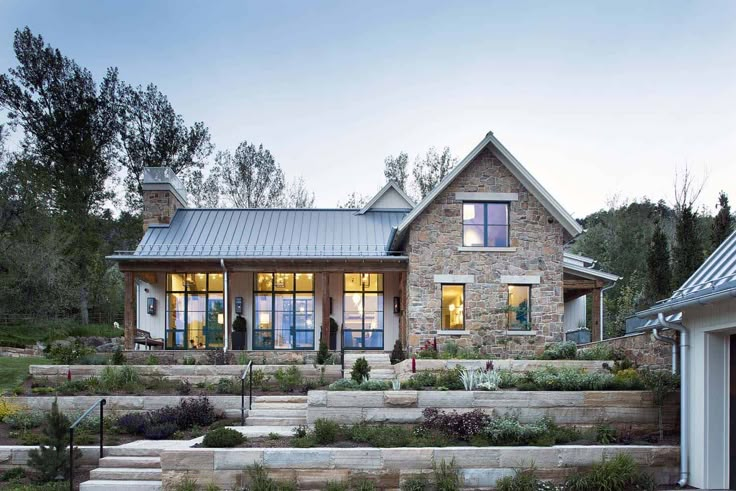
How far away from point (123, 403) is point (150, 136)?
2684cm

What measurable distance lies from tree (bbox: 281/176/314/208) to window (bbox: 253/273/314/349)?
675 inches

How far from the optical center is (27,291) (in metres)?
28.0

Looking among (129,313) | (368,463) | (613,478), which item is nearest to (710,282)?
(613,478)

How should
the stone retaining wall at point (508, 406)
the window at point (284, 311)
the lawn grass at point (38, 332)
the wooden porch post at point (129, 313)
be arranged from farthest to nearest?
the lawn grass at point (38, 332) → the window at point (284, 311) → the wooden porch post at point (129, 313) → the stone retaining wall at point (508, 406)

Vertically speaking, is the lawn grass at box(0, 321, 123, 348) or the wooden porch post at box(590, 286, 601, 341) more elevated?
the wooden porch post at box(590, 286, 601, 341)

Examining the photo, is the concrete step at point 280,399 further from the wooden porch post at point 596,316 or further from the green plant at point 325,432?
the wooden porch post at point 596,316

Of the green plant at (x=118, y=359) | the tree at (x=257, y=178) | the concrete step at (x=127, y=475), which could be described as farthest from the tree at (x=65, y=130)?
the concrete step at (x=127, y=475)

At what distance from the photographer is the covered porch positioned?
2159 cm

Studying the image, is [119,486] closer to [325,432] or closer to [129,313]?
[325,432]

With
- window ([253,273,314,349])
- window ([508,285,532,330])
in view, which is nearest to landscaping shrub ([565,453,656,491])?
window ([508,285,532,330])

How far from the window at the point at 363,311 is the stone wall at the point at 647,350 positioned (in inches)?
338

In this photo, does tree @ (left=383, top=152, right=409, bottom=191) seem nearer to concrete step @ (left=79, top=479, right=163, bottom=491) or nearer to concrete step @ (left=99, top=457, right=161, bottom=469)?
concrete step @ (left=99, top=457, right=161, bottom=469)

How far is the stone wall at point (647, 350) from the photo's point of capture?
12703 mm

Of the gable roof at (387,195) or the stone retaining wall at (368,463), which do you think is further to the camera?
the gable roof at (387,195)
